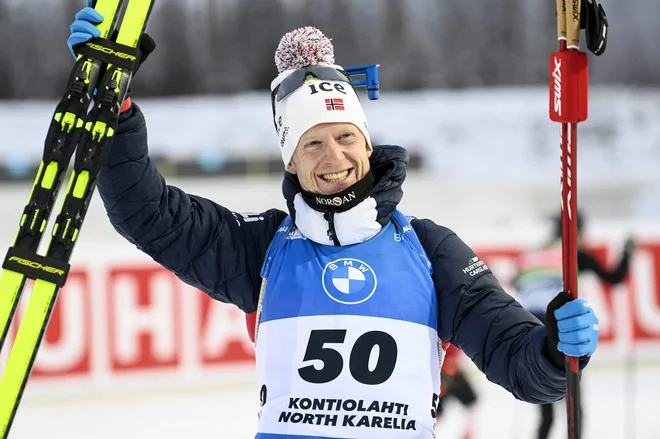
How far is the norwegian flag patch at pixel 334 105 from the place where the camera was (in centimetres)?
192

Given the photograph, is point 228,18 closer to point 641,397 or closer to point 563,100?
point 641,397

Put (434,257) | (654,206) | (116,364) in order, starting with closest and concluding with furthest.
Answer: (434,257) < (116,364) < (654,206)

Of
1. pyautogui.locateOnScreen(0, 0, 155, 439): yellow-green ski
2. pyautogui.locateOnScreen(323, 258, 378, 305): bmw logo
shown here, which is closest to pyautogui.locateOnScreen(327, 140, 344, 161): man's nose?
pyautogui.locateOnScreen(323, 258, 378, 305): bmw logo

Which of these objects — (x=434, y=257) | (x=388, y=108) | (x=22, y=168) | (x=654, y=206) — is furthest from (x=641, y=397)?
(x=388, y=108)

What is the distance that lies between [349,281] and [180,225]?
0.40 metres

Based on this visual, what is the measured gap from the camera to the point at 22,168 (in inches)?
376

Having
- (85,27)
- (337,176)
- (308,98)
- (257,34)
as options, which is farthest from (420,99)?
(85,27)

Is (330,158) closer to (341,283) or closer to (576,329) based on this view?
(341,283)

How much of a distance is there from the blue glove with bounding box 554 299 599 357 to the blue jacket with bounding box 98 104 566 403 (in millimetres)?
61

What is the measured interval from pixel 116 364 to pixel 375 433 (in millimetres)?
3685

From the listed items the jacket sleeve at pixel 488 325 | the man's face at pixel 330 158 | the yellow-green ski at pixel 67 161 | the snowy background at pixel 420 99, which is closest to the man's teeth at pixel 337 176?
the man's face at pixel 330 158

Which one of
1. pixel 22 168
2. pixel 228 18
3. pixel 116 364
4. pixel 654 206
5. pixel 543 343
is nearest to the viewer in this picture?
pixel 543 343

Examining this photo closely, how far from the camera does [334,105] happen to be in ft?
6.33

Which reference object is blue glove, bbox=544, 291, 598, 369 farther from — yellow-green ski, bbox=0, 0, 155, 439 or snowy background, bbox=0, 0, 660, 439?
snowy background, bbox=0, 0, 660, 439
